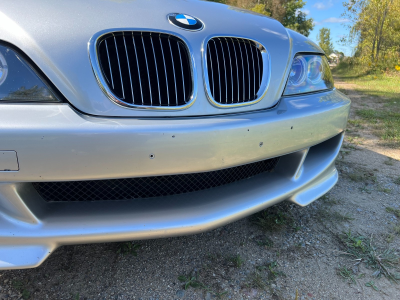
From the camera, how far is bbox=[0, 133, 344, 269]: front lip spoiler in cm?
102

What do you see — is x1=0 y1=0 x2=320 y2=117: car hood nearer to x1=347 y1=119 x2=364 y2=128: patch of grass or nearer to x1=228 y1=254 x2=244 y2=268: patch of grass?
x1=228 y1=254 x2=244 y2=268: patch of grass

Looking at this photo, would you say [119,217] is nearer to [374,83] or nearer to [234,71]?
[234,71]

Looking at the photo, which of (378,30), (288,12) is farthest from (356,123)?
(288,12)

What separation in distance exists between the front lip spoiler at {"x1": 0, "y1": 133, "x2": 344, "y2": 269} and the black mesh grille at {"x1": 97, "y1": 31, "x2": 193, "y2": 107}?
16.6 inches

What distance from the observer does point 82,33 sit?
104 cm

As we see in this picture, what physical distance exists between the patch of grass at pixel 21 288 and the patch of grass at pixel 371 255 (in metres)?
1.59

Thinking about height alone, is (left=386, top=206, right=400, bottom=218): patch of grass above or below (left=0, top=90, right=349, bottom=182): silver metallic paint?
below

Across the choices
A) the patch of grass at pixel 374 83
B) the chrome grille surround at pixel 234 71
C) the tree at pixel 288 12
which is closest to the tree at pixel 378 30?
the patch of grass at pixel 374 83

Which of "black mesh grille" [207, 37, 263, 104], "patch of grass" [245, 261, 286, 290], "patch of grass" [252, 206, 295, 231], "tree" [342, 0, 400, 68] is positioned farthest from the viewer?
"tree" [342, 0, 400, 68]

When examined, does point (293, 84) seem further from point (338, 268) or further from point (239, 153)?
point (338, 268)

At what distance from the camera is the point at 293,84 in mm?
1544

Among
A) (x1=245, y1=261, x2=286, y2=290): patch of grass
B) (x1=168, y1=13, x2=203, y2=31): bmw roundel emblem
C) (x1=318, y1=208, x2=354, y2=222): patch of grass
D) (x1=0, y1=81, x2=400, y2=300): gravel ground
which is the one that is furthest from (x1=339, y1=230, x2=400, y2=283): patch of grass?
(x1=168, y1=13, x2=203, y2=31): bmw roundel emblem

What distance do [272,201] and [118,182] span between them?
27.5 inches

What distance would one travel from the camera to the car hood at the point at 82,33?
99 cm
